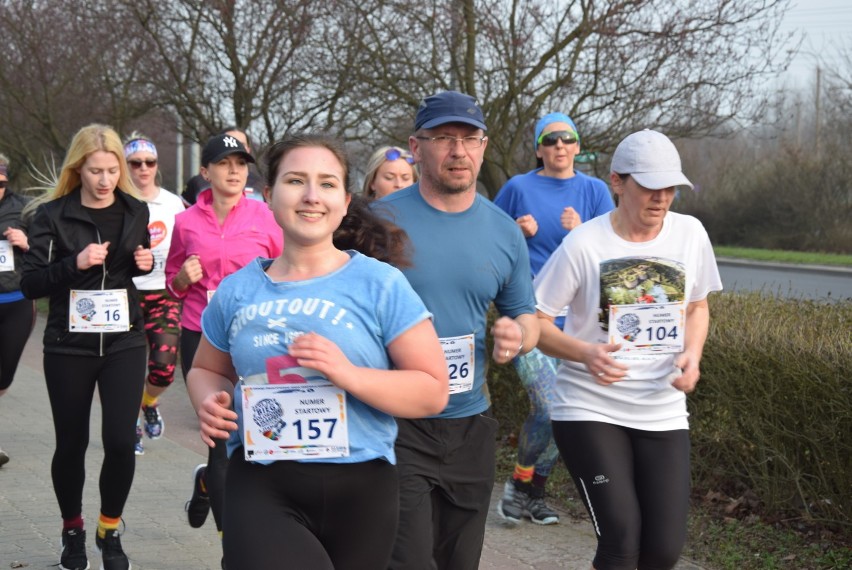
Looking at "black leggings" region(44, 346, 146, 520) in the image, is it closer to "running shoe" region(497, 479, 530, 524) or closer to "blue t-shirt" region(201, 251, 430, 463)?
"running shoe" region(497, 479, 530, 524)

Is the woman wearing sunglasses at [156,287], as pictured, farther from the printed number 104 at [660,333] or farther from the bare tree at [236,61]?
the bare tree at [236,61]

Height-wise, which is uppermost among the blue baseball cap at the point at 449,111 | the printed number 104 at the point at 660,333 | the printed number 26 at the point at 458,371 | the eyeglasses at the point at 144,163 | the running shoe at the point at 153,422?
the eyeglasses at the point at 144,163

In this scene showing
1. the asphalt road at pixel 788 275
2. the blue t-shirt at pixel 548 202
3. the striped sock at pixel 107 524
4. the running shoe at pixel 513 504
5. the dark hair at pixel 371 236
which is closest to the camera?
the dark hair at pixel 371 236

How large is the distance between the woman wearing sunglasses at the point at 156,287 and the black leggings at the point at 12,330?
0.77 meters

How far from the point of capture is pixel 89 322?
5.01 meters

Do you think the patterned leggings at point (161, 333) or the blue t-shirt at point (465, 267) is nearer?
the blue t-shirt at point (465, 267)

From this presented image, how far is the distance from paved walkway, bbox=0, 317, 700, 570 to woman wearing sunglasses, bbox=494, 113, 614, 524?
0.16 meters

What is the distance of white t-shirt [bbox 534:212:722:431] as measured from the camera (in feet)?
13.1

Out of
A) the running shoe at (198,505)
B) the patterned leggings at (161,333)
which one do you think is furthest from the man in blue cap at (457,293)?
the patterned leggings at (161,333)

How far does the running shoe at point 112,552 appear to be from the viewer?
5008 mm

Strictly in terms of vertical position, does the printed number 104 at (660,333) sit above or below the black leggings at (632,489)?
above

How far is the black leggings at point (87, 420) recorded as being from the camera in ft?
16.4

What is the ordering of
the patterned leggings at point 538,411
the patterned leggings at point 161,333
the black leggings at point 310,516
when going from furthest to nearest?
the patterned leggings at point 161,333, the patterned leggings at point 538,411, the black leggings at point 310,516

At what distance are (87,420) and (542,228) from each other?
2542 millimetres
